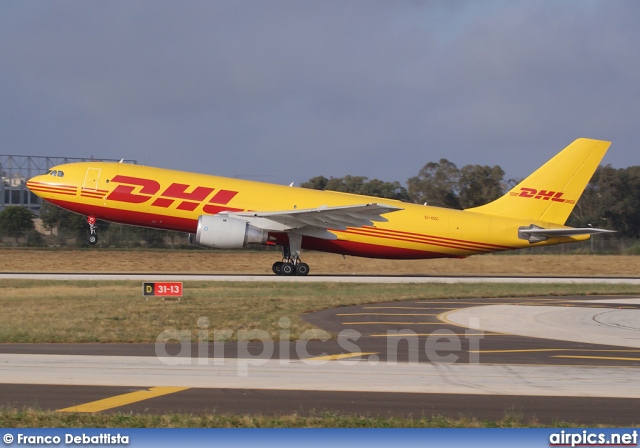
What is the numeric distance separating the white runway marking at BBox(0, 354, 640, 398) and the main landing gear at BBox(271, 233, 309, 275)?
22647 millimetres

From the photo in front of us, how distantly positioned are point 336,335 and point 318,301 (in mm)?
7089

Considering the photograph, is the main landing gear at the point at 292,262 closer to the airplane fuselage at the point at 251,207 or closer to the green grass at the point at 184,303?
the airplane fuselage at the point at 251,207

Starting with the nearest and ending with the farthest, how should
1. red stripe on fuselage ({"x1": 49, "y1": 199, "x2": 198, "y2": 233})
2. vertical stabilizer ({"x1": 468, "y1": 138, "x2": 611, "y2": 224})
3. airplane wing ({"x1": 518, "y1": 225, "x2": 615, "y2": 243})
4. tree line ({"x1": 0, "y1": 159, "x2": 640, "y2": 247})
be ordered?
red stripe on fuselage ({"x1": 49, "y1": 199, "x2": 198, "y2": 233})
airplane wing ({"x1": 518, "y1": 225, "x2": 615, "y2": 243})
vertical stabilizer ({"x1": 468, "y1": 138, "x2": 611, "y2": 224})
tree line ({"x1": 0, "y1": 159, "x2": 640, "y2": 247})

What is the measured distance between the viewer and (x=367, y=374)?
12.4 m

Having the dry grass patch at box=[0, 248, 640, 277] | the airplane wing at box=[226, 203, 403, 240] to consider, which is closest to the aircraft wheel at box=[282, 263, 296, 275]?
the airplane wing at box=[226, 203, 403, 240]

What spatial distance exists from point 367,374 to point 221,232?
2183 cm

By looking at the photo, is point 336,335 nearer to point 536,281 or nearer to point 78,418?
point 78,418

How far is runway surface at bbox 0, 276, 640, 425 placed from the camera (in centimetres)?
1016

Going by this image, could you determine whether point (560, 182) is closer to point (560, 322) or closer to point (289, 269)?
point (289, 269)

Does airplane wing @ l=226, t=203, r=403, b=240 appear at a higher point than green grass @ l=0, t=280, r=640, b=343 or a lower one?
higher

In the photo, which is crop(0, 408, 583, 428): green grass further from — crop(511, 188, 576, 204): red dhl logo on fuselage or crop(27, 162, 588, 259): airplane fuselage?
crop(511, 188, 576, 204): red dhl logo on fuselage

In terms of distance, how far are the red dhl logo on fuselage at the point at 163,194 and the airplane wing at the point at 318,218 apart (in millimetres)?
→ 1316

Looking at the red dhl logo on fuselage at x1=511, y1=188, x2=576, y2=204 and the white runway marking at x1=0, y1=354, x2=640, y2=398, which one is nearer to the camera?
the white runway marking at x1=0, y1=354, x2=640, y2=398

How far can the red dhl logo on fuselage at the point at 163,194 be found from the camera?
3469 cm
